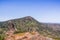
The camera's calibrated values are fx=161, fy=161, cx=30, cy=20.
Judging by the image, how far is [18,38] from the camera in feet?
285

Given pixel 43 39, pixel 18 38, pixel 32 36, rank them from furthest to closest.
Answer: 1. pixel 43 39
2. pixel 32 36
3. pixel 18 38

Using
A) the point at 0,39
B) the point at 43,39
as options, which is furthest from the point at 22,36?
the point at 43,39

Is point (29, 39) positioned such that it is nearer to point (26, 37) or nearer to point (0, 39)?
point (26, 37)

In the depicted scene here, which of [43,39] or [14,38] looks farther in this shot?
[43,39]

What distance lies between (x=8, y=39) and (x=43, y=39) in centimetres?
2897

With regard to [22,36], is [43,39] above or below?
below

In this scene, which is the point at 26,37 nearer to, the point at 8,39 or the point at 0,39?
the point at 8,39

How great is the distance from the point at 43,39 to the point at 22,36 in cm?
2392

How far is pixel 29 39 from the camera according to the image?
294 ft

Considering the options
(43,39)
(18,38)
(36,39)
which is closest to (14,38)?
(18,38)

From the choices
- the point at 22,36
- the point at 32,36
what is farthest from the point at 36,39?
the point at 22,36

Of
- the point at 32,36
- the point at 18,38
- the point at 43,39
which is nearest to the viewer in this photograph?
the point at 18,38

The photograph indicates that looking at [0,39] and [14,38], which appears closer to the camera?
[14,38]

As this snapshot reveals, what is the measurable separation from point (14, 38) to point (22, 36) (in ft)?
15.3
